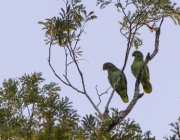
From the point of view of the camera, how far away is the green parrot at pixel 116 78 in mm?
6664

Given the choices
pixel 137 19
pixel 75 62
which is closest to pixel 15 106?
pixel 75 62

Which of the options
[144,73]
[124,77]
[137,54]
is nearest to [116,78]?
[124,77]

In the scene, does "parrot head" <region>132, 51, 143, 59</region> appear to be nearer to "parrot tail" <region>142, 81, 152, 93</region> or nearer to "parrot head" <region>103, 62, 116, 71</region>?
"parrot head" <region>103, 62, 116, 71</region>

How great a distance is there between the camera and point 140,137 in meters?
3.25

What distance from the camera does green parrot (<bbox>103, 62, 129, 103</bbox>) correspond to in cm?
666

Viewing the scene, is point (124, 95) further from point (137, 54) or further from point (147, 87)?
point (137, 54)

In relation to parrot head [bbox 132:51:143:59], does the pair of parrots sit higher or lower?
lower

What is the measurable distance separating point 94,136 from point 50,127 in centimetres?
40

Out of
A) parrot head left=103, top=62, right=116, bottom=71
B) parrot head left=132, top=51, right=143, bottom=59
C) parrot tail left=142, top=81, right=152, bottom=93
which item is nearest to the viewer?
parrot tail left=142, top=81, right=152, bottom=93

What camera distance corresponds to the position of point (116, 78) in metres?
6.94

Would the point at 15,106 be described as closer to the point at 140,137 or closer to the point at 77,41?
the point at 77,41

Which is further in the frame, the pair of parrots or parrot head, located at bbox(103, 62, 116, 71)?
parrot head, located at bbox(103, 62, 116, 71)

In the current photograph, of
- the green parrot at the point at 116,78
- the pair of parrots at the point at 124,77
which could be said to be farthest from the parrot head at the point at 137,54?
the green parrot at the point at 116,78

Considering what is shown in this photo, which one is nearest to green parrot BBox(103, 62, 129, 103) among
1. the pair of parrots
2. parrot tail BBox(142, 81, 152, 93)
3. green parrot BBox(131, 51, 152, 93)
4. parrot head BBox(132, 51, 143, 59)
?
the pair of parrots
